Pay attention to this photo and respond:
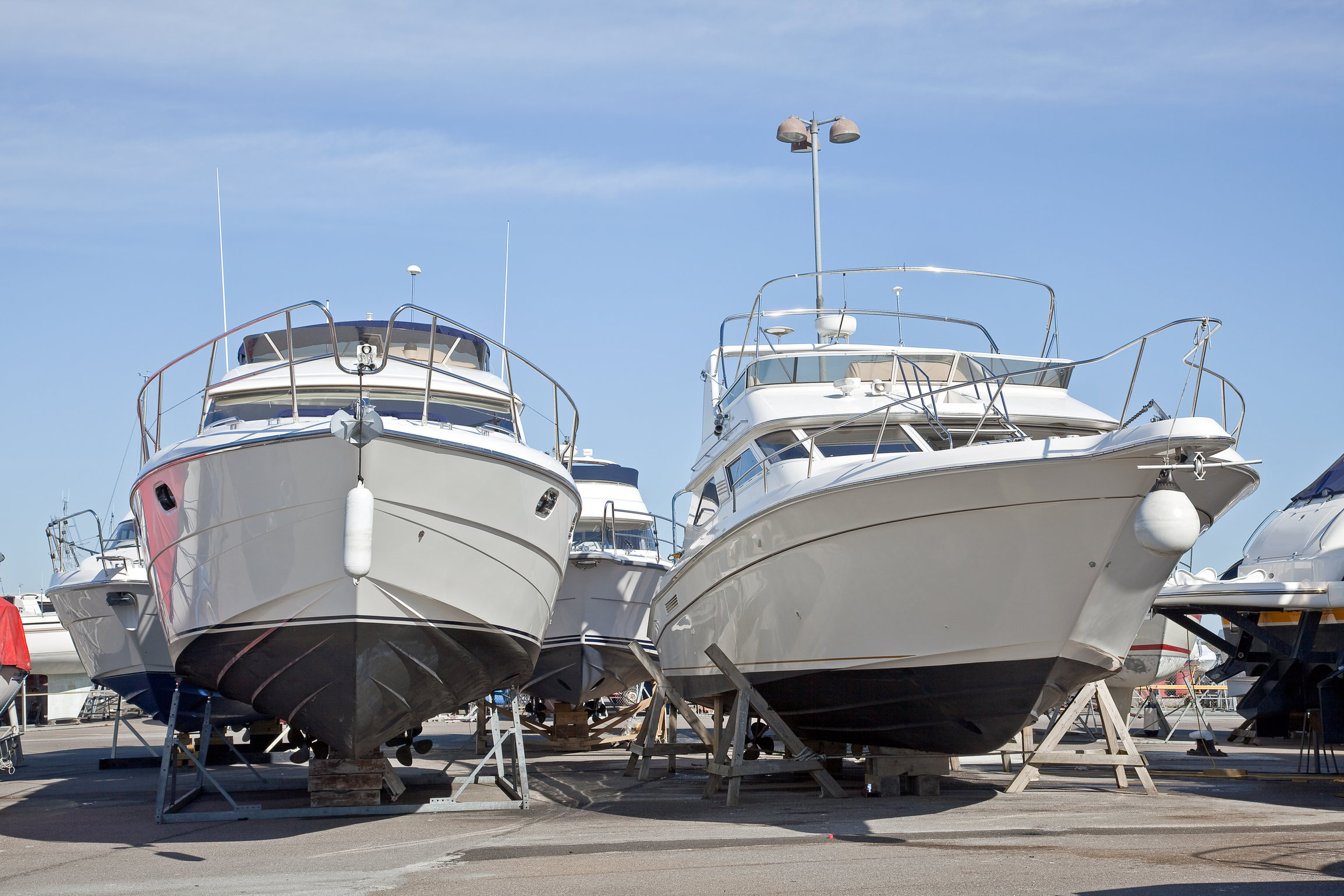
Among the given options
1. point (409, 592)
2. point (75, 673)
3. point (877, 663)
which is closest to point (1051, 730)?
point (877, 663)

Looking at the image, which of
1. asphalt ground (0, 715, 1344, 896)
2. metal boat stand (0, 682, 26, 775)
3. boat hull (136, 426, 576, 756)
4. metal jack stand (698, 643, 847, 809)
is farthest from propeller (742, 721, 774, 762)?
metal boat stand (0, 682, 26, 775)

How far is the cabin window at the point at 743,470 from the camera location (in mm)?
9000

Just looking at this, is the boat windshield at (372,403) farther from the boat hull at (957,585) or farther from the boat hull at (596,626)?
the boat hull at (596,626)

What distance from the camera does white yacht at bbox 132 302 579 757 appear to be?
21.2 ft

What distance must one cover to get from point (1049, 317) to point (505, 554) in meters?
5.94

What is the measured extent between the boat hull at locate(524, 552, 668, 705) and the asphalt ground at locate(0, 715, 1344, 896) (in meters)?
2.61

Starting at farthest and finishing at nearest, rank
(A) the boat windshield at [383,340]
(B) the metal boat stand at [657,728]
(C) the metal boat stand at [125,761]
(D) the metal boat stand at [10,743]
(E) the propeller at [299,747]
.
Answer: (C) the metal boat stand at [125,761], (D) the metal boat stand at [10,743], (B) the metal boat stand at [657,728], (E) the propeller at [299,747], (A) the boat windshield at [383,340]

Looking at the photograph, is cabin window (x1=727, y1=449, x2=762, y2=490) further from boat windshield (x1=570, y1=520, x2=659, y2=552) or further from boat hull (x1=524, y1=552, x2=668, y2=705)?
boat windshield (x1=570, y1=520, x2=659, y2=552)

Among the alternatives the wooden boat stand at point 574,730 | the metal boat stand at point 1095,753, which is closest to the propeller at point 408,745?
the wooden boat stand at point 574,730

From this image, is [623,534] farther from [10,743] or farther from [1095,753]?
[10,743]

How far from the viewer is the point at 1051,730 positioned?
9.24m

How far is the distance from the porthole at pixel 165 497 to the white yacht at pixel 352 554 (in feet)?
0.07

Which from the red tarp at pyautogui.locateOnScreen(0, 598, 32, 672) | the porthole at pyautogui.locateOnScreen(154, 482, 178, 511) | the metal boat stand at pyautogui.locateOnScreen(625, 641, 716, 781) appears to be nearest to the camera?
the porthole at pyautogui.locateOnScreen(154, 482, 178, 511)

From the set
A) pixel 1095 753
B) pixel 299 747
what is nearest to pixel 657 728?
pixel 299 747
